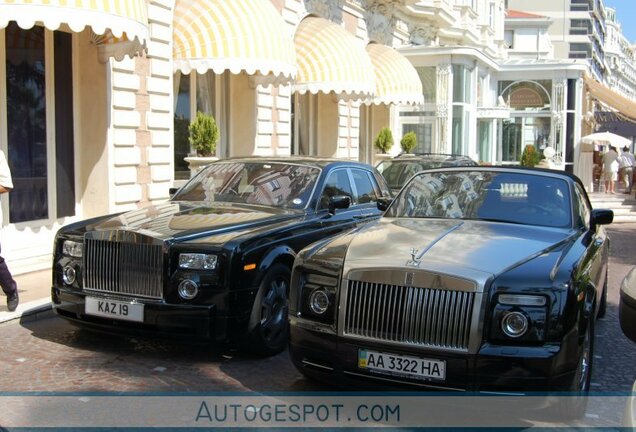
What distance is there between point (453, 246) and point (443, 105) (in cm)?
2133

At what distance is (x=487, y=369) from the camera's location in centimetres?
414

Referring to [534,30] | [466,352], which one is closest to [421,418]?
[466,352]

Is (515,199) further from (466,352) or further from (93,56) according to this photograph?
(93,56)

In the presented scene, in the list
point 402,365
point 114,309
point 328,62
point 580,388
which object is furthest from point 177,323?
point 328,62

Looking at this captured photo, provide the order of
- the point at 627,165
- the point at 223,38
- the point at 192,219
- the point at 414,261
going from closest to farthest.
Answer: the point at 414,261, the point at 192,219, the point at 223,38, the point at 627,165

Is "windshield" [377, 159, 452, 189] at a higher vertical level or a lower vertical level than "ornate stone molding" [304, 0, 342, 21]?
lower

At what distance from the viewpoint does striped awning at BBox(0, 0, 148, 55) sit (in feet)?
27.1

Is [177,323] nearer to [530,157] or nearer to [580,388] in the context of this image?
[580,388]

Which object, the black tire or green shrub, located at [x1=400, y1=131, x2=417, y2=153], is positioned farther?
green shrub, located at [x1=400, y1=131, x2=417, y2=153]

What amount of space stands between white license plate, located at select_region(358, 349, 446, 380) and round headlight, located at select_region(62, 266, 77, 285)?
2.90 metres

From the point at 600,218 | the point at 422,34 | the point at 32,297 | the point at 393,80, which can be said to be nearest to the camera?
the point at 600,218

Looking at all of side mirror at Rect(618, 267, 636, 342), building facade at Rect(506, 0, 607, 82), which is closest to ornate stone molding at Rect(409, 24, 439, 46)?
side mirror at Rect(618, 267, 636, 342)

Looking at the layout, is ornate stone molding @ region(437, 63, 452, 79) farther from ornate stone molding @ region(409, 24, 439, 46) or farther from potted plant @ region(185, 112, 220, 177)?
potted plant @ region(185, 112, 220, 177)

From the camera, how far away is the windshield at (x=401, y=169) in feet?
44.1
